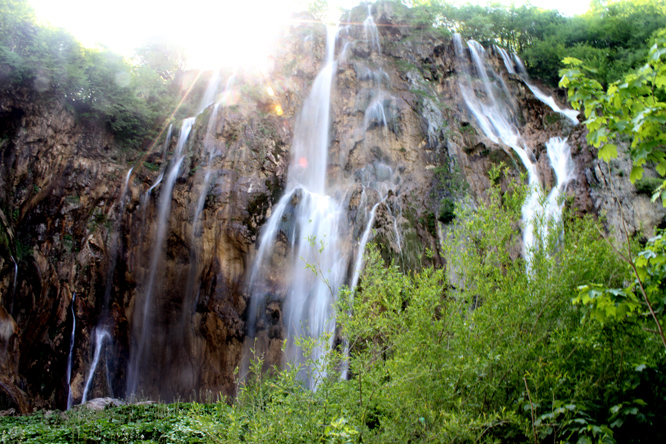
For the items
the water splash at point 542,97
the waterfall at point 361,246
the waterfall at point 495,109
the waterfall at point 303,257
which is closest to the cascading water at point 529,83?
the water splash at point 542,97

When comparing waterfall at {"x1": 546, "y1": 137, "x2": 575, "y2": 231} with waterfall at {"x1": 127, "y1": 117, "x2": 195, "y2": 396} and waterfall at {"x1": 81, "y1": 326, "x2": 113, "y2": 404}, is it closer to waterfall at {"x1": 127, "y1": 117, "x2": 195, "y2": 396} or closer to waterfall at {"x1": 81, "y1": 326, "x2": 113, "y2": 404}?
waterfall at {"x1": 127, "y1": 117, "x2": 195, "y2": 396}

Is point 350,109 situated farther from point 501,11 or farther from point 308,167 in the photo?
point 501,11

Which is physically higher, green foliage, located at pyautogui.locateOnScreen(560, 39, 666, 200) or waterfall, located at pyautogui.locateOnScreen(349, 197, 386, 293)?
waterfall, located at pyautogui.locateOnScreen(349, 197, 386, 293)

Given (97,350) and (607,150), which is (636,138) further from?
(97,350)

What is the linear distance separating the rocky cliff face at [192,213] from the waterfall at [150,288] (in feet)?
0.27

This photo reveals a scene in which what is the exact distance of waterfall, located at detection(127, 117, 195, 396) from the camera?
563 inches

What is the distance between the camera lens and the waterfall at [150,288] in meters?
→ 14.3

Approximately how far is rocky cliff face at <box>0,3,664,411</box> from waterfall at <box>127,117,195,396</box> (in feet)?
0.27

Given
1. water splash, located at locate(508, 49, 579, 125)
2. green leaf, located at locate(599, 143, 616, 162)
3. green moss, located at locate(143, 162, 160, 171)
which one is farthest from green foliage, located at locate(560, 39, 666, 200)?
water splash, located at locate(508, 49, 579, 125)

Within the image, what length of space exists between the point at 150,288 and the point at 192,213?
309cm

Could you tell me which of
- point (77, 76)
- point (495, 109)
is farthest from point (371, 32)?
point (77, 76)

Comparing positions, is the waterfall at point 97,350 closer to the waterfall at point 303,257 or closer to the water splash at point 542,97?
the waterfall at point 303,257

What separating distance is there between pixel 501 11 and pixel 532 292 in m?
28.9

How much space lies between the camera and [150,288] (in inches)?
600
